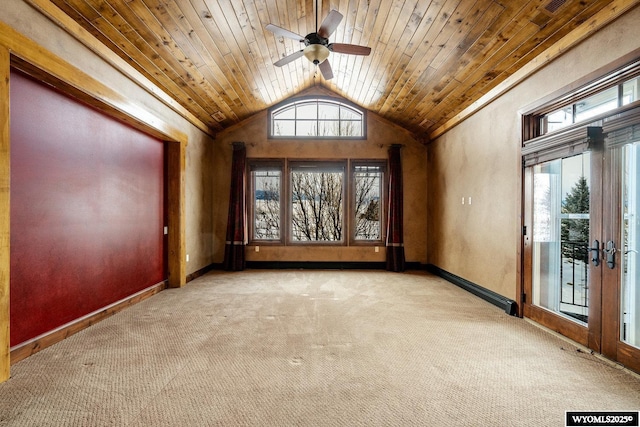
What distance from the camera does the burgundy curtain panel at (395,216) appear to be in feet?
21.2

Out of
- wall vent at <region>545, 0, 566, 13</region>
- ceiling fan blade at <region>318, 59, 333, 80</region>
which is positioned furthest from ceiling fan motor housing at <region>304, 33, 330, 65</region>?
wall vent at <region>545, 0, 566, 13</region>

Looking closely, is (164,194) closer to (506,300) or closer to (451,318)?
(451,318)

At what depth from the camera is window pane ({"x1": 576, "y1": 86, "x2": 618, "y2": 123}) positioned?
2.60 meters

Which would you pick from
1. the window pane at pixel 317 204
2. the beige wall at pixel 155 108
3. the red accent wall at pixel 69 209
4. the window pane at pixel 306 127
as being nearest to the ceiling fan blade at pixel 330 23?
the beige wall at pixel 155 108

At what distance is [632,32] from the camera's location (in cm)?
235

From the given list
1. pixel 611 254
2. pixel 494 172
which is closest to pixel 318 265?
pixel 494 172

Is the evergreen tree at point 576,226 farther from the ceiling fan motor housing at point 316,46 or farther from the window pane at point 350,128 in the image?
the window pane at point 350,128

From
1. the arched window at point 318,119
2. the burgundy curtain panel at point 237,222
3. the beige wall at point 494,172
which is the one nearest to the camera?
the beige wall at point 494,172

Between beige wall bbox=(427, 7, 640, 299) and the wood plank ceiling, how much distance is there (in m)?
0.27

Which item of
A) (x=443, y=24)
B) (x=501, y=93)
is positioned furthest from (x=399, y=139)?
(x=443, y=24)

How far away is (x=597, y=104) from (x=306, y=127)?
492 centimetres

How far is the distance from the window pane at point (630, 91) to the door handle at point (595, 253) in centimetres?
113

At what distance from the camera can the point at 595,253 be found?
2656mm

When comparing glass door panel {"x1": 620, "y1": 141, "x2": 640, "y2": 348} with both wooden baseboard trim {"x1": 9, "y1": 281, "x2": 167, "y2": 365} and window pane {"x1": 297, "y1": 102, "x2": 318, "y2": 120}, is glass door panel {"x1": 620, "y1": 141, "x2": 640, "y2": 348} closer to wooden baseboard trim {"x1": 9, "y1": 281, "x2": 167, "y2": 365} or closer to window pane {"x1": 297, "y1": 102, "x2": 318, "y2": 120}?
wooden baseboard trim {"x1": 9, "y1": 281, "x2": 167, "y2": 365}
